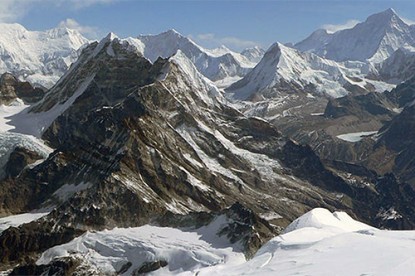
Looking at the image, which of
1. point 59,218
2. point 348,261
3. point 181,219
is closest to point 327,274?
point 348,261

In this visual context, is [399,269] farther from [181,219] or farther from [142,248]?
[181,219]

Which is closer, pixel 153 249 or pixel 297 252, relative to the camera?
pixel 297 252

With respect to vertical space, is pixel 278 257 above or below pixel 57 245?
above

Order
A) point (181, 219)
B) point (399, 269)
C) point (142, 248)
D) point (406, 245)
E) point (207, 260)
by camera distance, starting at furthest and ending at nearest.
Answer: point (181, 219), point (142, 248), point (207, 260), point (406, 245), point (399, 269)

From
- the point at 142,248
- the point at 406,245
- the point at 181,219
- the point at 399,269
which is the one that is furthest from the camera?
the point at 181,219

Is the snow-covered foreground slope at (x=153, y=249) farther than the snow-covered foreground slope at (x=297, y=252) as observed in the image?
Yes

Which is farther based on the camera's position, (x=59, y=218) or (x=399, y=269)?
(x=59, y=218)

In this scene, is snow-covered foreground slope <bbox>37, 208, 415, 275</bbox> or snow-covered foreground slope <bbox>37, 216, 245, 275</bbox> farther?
snow-covered foreground slope <bbox>37, 216, 245, 275</bbox>

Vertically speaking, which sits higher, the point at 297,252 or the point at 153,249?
the point at 297,252
